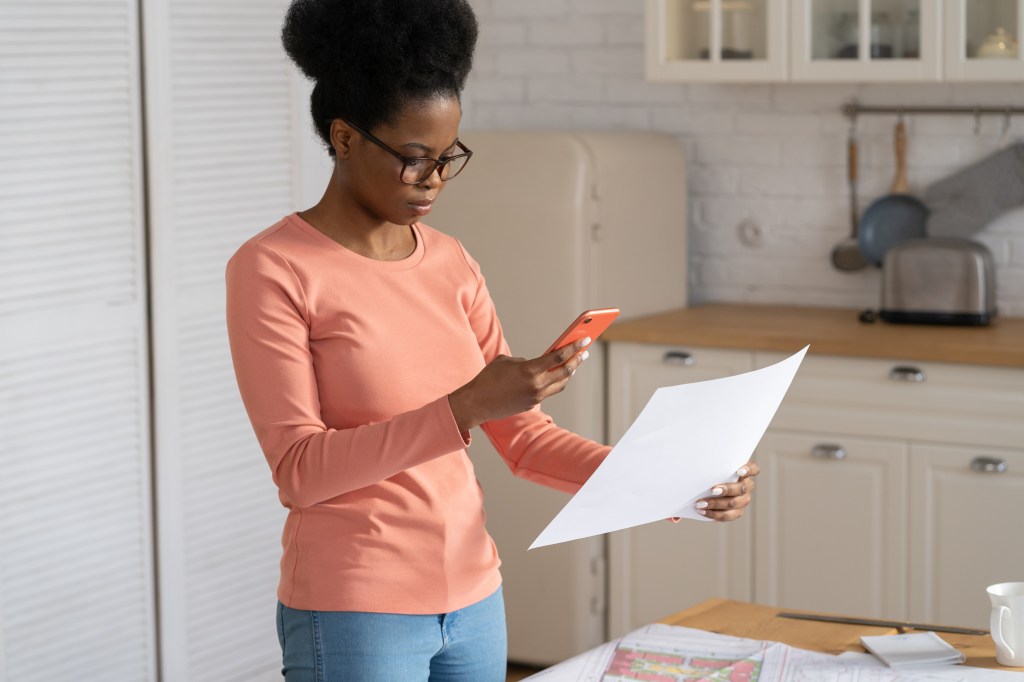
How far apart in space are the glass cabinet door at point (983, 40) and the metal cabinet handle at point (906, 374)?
678 millimetres

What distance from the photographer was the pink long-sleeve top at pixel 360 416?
1427mm

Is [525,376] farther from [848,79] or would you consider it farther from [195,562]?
[848,79]

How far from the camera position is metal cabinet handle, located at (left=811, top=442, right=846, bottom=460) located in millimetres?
3150

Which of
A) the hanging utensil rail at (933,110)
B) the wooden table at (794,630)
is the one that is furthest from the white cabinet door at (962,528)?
the wooden table at (794,630)

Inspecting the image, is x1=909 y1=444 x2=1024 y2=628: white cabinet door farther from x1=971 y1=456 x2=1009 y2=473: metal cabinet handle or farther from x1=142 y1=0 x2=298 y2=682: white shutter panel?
x1=142 y1=0 x2=298 y2=682: white shutter panel

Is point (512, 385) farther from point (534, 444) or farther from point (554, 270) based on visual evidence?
point (554, 270)

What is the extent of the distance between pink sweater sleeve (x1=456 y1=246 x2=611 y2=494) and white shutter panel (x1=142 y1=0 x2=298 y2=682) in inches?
55.4

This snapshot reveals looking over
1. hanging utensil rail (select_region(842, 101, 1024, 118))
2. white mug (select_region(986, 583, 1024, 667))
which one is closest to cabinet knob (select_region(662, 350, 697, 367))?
hanging utensil rail (select_region(842, 101, 1024, 118))

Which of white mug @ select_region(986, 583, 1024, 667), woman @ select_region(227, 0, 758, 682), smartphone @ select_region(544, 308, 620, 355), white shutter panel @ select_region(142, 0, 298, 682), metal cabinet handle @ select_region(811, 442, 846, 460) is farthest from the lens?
metal cabinet handle @ select_region(811, 442, 846, 460)

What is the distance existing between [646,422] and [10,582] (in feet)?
5.71

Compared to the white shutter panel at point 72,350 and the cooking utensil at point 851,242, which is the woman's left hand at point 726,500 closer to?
the white shutter panel at point 72,350

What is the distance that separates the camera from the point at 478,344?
1.70 metres

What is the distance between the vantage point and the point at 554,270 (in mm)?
3303

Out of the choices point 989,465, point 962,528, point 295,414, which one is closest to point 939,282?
point 989,465
